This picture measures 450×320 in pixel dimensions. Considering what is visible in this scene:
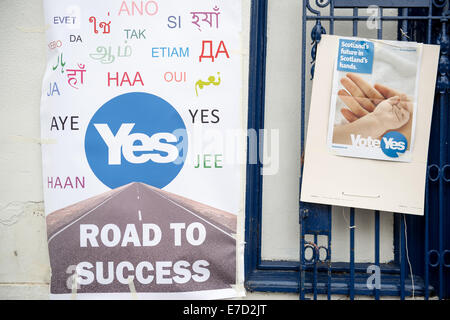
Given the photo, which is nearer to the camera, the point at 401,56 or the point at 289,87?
the point at 401,56

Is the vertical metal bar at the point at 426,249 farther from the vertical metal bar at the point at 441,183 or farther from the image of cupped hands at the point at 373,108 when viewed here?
the image of cupped hands at the point at 373,108

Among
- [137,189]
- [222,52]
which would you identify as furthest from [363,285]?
[222,52]

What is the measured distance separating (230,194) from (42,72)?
1402 millimetres

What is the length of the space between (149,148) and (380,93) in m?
1.38

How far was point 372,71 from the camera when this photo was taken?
229 cm

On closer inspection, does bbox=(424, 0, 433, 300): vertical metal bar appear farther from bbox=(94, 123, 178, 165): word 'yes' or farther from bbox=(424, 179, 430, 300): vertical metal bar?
bbox=(94, 123, 178, 165): word 'yes'

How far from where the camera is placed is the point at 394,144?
2301 mm

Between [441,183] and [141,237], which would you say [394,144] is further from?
[141,237]

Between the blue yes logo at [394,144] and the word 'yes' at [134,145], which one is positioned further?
the word 'yes' at [134,145]

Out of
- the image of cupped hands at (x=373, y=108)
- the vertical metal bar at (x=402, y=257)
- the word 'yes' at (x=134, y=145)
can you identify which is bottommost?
the vertical metal bar at (x=402, y=257)

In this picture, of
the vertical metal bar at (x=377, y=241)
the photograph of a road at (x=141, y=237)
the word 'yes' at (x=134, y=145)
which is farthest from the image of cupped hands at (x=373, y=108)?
the word 'yes' at (x=134, y=145)

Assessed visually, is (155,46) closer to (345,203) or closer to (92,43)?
(92,43)

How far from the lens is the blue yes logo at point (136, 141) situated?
241 centimetres

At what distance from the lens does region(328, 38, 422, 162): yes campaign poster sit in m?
2.29
